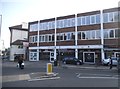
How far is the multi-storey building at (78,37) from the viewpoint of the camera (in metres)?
40.4

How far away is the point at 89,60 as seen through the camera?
4384 cm

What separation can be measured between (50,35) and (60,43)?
158 inches

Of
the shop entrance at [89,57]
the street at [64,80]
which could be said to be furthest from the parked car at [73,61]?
the street at [64,80]

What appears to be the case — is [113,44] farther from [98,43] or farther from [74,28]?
[74,28]

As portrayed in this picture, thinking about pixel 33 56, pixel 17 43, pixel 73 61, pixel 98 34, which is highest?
pixel 98 34

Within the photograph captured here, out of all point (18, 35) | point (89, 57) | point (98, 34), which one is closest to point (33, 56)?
point (18, 35)

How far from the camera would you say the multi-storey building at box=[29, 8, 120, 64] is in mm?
40438

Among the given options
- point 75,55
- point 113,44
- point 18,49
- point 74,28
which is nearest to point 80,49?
point 75,55

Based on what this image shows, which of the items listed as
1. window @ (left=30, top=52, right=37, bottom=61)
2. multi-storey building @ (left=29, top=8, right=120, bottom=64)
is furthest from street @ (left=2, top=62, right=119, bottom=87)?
window @ (left=30, top=52, right=37, bottom=61)

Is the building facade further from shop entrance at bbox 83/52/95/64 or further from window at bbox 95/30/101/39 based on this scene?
window at bbox 95/30/101/39

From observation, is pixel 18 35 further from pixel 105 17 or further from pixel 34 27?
pixel 105 17

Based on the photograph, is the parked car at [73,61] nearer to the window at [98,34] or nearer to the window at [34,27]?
the window at [98,34]

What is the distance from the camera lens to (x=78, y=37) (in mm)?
45594

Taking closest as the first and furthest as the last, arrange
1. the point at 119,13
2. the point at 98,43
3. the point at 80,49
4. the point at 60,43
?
1. the point at 119,13
2. the point at 98,43
3. the point at 80,49
4. the point at 60,43
